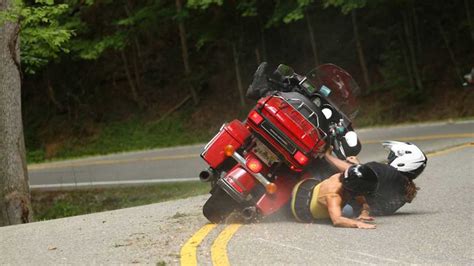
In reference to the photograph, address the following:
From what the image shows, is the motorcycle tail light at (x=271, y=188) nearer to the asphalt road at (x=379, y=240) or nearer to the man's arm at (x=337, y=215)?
the asphalt road at (x=379, y=240)

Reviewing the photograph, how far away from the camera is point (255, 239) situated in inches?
285

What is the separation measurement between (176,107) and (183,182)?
1357 centimetres

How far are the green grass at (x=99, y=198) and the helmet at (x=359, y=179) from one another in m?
7.77

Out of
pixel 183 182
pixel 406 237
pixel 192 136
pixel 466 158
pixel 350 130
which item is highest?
pixel 350 130

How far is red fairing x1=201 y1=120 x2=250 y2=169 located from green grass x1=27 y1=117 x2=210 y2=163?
62.0ft

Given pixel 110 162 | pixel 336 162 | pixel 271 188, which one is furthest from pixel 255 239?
pixel 110 162

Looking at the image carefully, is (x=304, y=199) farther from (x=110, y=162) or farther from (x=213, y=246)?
(x=110, y=162)

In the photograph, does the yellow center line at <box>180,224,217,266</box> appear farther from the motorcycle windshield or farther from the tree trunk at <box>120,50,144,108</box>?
the tree trunk at <box>120,50,144,108</box>

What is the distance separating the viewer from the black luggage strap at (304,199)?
7.90 meters

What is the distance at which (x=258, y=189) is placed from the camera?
8.02m

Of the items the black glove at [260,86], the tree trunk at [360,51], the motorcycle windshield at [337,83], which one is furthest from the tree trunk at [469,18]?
the black glove at [260,86]

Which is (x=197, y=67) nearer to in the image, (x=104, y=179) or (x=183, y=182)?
(x=104, y=179)

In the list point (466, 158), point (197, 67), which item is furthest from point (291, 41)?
point (466, 158)

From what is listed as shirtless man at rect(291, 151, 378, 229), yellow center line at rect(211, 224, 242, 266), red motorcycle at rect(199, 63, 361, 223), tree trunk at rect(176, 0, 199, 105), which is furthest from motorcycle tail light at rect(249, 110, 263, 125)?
tree trunk at rect(176, 0, 199, 105)
